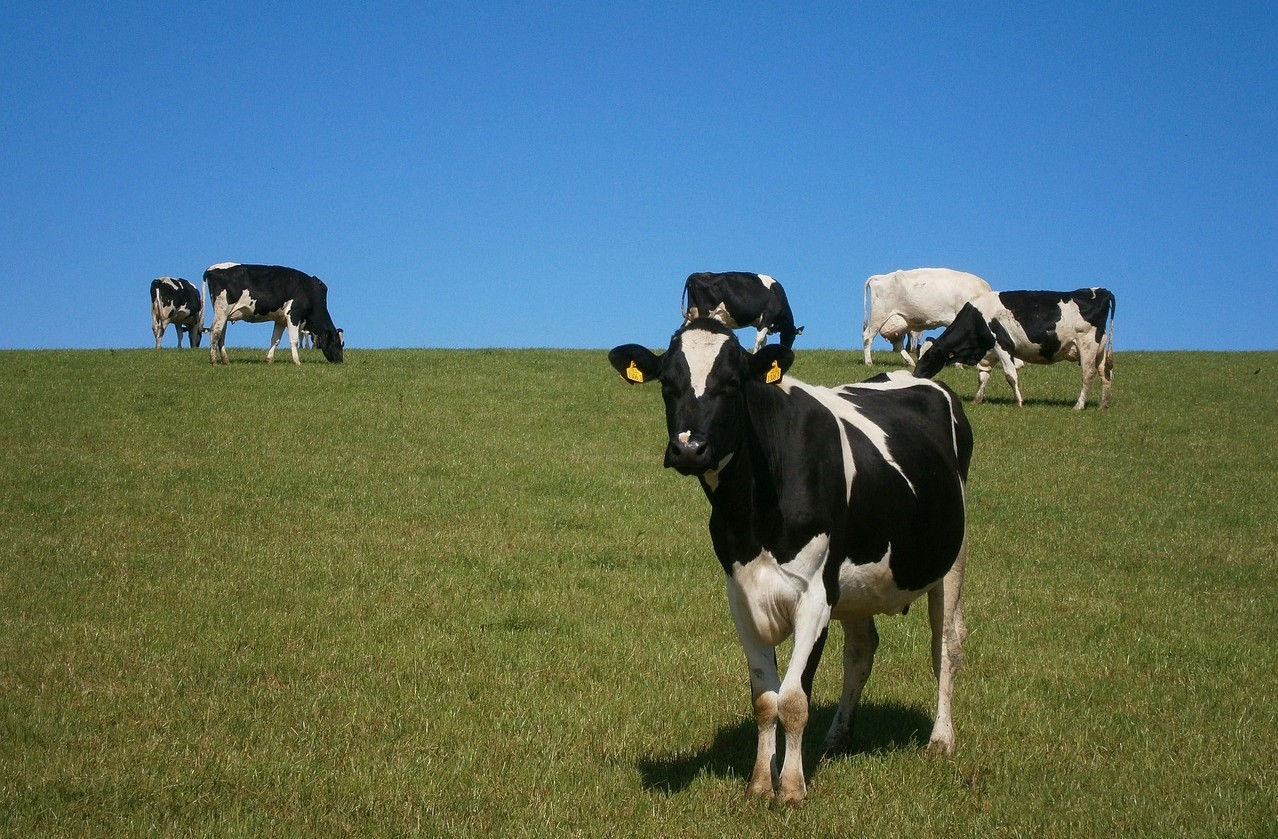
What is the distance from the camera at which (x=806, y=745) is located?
7699mm

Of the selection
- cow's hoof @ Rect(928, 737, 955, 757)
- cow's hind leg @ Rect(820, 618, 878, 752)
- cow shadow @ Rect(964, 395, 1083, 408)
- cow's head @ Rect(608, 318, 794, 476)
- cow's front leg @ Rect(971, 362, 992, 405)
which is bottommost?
cow's hoof @ Rect(928, 737, 955, 757)

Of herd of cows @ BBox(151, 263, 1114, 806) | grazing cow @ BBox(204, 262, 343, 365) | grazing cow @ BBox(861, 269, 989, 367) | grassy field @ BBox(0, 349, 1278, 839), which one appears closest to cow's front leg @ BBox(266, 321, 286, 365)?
grazing cow @ BBox(204, 262, 343, 365)

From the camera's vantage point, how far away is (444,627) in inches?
408

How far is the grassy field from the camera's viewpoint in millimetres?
6473

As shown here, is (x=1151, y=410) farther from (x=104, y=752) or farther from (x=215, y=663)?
(x=104, y=752)

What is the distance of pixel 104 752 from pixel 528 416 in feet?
54.2

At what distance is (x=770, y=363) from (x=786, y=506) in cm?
78

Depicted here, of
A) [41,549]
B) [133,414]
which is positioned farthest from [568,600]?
[133,414]

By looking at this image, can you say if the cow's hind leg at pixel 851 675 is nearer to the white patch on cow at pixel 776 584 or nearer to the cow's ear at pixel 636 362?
the white patch on cow at pixel 776 584

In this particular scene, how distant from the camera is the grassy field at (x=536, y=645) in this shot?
6.47 m

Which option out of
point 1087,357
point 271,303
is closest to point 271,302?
point 271,303

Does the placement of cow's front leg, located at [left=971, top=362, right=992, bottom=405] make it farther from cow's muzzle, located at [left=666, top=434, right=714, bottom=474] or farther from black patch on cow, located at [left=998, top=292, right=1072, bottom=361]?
cow's muzzle, located at [left=666, top=434, right=714, bottom=474]

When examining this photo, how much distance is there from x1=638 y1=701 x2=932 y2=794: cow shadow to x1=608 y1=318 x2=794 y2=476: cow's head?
6.05 feet

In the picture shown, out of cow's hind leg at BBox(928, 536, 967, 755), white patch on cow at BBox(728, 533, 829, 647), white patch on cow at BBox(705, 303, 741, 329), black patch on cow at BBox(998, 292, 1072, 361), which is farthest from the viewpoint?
white patch on cow at BBox(705, 303, 741, 329)
